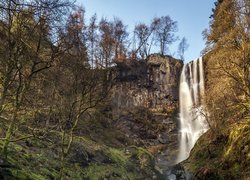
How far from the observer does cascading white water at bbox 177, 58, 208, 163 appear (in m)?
34.4

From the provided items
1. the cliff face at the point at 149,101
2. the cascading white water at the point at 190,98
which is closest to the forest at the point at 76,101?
the cliff face at the point at 149,101

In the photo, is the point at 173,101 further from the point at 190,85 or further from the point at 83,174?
the point at 83,174

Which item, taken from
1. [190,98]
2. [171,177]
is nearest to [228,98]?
[171,177]

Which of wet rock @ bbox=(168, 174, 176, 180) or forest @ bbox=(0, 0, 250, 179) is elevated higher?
forest @ bbox=(0, 0, 250, 179)

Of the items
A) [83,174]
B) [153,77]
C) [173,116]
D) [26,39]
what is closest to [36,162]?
[83,174]

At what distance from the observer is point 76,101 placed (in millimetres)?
11547

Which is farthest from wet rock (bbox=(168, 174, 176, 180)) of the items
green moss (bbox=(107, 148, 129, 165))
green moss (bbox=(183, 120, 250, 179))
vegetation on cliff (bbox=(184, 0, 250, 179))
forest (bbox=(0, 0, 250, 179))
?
green moss (bbox=(183, 120, 250, 179))

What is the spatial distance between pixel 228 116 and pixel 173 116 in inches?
790

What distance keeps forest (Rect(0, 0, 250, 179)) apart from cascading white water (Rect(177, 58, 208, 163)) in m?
6.06

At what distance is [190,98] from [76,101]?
93.9 feet

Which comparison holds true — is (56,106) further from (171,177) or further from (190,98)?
(190,98)

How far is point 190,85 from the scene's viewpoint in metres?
39.2

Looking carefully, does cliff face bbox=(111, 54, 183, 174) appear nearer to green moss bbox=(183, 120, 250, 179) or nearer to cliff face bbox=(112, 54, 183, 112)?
cliff face bbox=(112, 54, 183, 112)

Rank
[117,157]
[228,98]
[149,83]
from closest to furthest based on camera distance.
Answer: [228,98], [117,157], [149,83]
